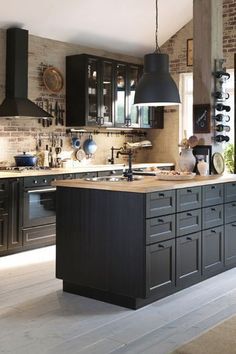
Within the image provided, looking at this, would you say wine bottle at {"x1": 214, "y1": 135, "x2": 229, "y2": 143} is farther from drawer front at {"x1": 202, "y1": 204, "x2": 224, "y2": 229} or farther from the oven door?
the oven door

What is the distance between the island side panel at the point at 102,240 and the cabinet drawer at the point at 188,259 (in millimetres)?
529

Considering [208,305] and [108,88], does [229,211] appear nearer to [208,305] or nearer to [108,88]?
[208,305]

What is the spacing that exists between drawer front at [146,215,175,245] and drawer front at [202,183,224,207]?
2.01 ft

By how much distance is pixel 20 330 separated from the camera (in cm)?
374

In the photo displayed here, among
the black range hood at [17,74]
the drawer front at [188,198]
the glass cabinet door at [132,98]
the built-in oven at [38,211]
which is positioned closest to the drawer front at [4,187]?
the built-in oven at [38,211]

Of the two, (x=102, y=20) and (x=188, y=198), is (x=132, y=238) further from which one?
(x=102, y=20)

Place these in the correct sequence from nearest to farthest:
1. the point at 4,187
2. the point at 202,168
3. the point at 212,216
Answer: the point at 212,216
the point at 202,168
the point at 4,187

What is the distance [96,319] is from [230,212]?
209cm

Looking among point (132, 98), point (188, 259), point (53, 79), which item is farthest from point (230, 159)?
point (188, 259)

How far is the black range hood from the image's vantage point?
6875 mm

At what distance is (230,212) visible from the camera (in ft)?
17.7

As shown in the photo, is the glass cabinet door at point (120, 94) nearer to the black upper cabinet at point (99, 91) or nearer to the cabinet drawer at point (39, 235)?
the black upper cabinet at point (99, 91)

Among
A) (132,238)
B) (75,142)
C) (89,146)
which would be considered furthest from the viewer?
(89,146)

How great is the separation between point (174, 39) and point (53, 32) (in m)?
2.41
